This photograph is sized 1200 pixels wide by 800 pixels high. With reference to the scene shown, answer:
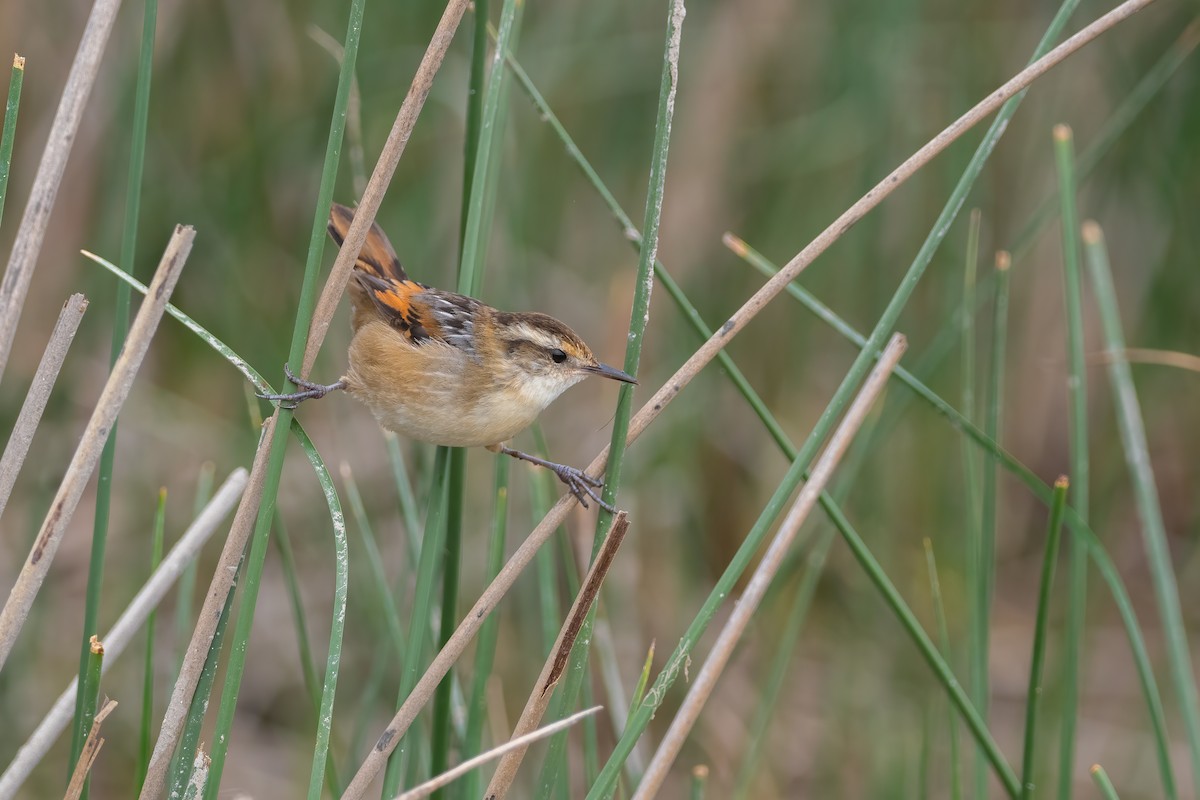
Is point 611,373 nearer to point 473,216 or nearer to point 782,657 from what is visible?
point 473,216

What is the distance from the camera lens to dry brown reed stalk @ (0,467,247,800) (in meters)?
2.06

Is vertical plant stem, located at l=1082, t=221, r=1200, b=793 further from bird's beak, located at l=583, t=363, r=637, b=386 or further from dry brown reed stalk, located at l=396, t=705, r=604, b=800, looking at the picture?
dry brown reed stalk, located at l=396, t=705, r=604, b=800

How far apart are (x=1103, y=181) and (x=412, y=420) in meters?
3.63

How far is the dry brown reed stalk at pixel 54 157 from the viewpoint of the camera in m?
1.86

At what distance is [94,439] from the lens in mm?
1819


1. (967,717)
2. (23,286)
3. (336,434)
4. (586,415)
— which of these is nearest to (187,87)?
(336,434)

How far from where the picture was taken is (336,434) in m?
5.06

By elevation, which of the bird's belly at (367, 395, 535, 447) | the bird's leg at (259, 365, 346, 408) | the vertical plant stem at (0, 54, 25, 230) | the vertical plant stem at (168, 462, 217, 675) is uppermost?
the vertical plant stem at (0, 54, 25, 230)

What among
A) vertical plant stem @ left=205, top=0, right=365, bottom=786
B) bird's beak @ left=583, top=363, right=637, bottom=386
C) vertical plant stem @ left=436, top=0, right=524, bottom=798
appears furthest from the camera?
vertical plant stem @ left=436, top=0, right=524, bottom=798

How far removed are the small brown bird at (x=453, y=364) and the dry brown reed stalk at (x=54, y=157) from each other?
2.43 feet

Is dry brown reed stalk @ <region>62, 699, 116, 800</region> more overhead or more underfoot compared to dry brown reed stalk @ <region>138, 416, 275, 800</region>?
more underfoot

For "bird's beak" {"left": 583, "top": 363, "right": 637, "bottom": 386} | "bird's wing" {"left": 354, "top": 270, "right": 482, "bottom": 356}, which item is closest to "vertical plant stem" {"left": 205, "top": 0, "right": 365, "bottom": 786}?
"bird's beak" {"left": 583, "top": 363, "right": 637, "bottom": 386}

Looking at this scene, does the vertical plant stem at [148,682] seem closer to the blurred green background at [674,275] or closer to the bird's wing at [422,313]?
the bird's wing at [422,313]

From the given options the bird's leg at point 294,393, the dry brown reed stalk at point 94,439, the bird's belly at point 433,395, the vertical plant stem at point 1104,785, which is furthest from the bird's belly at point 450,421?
the vertical plant stem at point 1104,785
